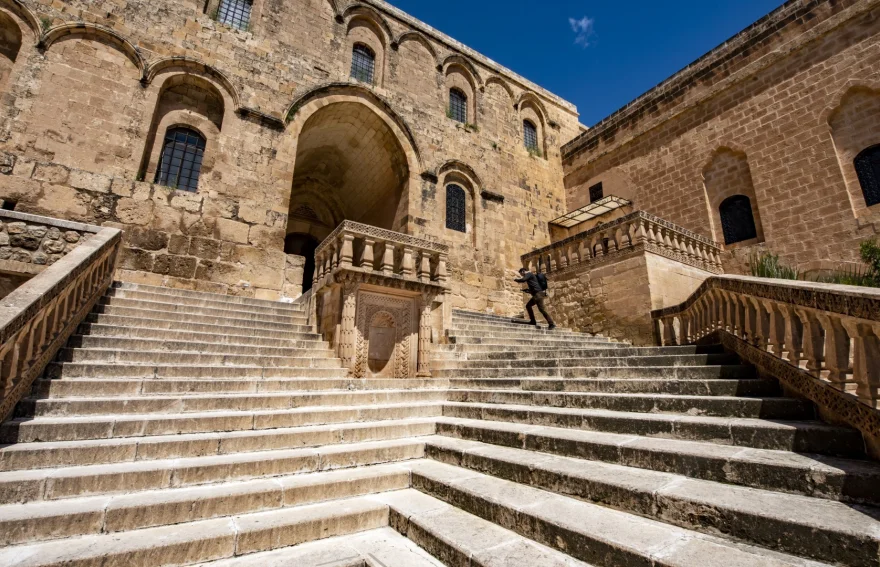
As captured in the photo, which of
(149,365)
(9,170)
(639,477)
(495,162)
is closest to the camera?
(639,477)

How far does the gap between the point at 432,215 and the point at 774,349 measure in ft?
36.9

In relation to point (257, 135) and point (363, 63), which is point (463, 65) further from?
point (257, 135)

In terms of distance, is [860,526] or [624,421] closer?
[860,526]

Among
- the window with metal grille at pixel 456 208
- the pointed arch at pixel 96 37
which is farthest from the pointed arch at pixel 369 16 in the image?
the pointed arch at pixel 96 37

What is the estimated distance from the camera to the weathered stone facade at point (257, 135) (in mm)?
9086

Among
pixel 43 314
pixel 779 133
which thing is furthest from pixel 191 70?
pixel 779 133

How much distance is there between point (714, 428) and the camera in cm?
284

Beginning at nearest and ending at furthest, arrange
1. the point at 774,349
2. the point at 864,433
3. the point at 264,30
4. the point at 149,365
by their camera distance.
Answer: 1. the point at 864,433
2. the point at 774,349
3. the point at 149,365
4. the point at 264,30

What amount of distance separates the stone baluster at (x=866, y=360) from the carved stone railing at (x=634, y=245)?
21.4 ft

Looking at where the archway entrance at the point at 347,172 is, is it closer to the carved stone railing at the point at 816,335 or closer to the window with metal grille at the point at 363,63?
the window with metal grille at the point at 363,63

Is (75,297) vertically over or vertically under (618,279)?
under

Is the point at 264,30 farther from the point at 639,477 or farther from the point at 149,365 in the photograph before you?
the point at 639,477

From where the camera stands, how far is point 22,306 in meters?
3.30

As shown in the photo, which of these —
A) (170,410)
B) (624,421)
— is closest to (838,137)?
(624,421)
